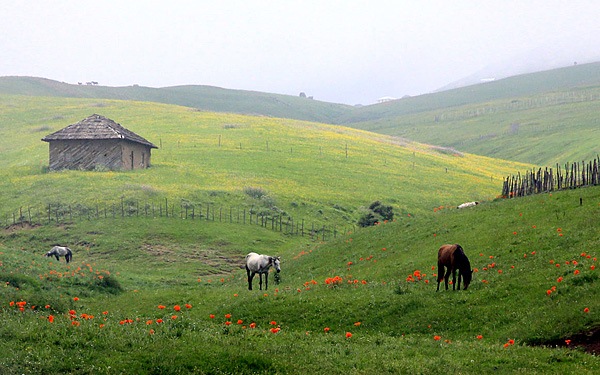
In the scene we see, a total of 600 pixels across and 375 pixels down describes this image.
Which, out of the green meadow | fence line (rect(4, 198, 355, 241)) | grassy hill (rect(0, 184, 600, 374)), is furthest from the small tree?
grassy hill (rect(0, 184, 600, 374))

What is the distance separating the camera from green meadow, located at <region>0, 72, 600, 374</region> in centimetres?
1537

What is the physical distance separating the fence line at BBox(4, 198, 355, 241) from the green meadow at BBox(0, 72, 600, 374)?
→ 30cm

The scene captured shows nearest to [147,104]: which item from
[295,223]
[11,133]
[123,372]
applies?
[11,133]

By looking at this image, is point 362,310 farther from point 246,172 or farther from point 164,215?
point 246,172

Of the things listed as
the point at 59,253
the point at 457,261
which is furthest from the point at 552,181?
the point at 59,253

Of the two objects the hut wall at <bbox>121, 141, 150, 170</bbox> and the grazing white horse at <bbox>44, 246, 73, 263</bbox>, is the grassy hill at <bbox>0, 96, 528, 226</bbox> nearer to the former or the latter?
the hut wall at <bbox>121, 141, 150, 170</bbox>

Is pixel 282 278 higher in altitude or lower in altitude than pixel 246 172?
lower

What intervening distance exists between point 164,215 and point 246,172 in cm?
2200

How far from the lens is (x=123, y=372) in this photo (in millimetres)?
14203

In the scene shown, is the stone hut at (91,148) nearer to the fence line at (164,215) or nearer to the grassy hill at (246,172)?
the grassy hill at (246,172)

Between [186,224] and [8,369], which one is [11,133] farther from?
[8,369]

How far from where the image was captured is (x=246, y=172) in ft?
267

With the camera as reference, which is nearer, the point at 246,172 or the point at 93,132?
the point at 93,132

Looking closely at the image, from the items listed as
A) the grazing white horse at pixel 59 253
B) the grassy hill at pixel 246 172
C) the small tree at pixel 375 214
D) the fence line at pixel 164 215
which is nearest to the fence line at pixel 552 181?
the small tree at pixel 375 214
